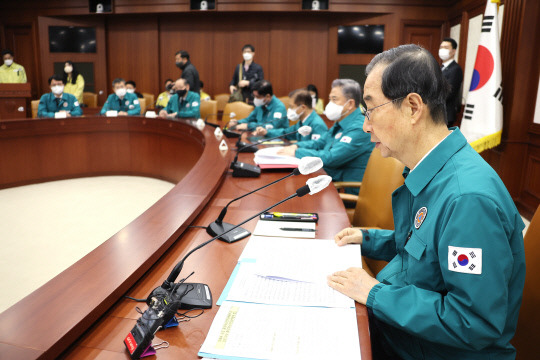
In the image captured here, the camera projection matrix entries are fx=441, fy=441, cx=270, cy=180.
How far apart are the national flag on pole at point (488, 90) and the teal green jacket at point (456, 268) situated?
350 cm

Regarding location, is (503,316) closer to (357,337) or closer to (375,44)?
(357,337)

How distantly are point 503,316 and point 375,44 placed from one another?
7.48 m

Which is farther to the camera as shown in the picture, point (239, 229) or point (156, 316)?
point (239, 229)

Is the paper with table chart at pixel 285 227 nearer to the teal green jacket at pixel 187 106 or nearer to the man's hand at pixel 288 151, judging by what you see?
the man's hand at pixel 288 151

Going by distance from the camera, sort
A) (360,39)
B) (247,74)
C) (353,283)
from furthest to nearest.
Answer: (360,39), (247,74), (353,283)

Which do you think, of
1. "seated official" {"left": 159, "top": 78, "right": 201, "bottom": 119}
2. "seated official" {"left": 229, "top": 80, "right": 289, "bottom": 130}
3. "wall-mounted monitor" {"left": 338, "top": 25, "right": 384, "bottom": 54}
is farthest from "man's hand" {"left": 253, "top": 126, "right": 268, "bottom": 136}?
"wall-mounted monitor" {"left": 338, "top": 25, "right": 384, "bottom": 54}

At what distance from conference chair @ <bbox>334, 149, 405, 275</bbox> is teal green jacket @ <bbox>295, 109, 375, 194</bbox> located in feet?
1.78

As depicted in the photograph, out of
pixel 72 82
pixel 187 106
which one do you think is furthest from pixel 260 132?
pixel 72 82

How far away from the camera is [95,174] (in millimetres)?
5562

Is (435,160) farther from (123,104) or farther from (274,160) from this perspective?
(123,104)

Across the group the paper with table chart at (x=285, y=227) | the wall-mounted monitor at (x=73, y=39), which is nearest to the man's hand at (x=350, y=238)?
the paper with table chart at (x=285, y=227)

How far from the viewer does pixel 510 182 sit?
4375mm

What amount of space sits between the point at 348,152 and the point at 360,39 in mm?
5672

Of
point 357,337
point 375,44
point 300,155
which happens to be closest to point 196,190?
point 300,155
